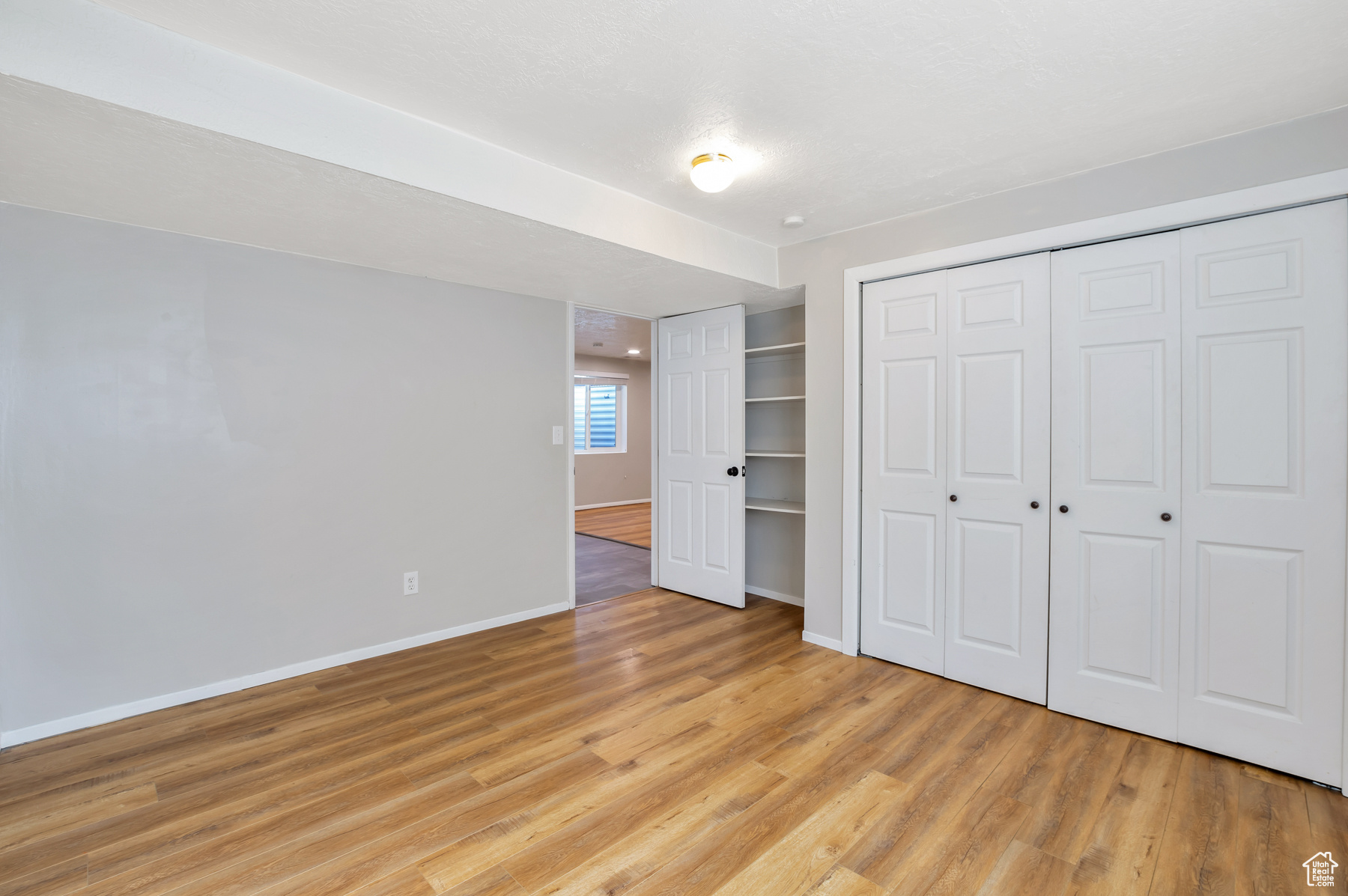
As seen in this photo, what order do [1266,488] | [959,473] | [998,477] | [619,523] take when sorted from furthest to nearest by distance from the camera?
[619,523] < [959,473] < [998,477] < [1266,488]

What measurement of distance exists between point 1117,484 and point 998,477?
47 cm

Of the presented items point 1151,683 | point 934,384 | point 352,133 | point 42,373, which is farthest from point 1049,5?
point 42,373

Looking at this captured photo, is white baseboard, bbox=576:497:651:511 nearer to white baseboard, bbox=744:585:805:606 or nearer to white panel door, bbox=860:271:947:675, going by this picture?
white baseboard, bbox=744:585:805:606

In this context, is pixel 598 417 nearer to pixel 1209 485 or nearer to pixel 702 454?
pixel 702 454

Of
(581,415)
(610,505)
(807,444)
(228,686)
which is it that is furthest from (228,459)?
(610,505)

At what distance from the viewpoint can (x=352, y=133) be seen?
6.59 feet

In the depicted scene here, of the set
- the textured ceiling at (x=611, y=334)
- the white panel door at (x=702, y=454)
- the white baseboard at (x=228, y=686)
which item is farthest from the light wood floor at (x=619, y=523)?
the white baseboard at (x=228, y=686)

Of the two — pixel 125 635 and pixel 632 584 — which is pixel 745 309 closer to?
pixel 632 584

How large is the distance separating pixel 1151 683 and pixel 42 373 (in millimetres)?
4798

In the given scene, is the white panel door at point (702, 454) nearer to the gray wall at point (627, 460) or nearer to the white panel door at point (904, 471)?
the white panel door at point (904, 471)

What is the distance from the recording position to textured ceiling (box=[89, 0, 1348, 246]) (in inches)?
63.5

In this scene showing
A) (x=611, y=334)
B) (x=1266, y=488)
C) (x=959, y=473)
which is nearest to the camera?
(x=1266, y=488)

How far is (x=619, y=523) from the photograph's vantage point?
7992 mm

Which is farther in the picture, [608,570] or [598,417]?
[598,417]
